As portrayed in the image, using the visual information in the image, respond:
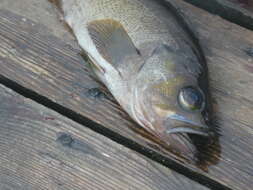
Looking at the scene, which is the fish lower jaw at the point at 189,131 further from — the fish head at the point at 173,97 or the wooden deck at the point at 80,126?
the wooden deck at the point at 80,126

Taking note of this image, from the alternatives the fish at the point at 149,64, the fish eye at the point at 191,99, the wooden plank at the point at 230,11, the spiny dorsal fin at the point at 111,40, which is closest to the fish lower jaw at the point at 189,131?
the fish at the point at 149,64

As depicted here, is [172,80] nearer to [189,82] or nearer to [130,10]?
[189,82]

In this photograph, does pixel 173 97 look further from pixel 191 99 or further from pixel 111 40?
pixel 111 40

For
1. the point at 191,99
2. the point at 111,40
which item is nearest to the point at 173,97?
the point at 191,99

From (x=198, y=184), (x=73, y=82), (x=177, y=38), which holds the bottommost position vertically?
(x=198, y=184)

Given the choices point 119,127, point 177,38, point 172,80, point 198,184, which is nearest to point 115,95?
point 119,127

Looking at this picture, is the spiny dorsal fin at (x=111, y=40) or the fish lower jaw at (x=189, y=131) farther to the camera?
the spiny dorsal fin at (x=111, y=40)
